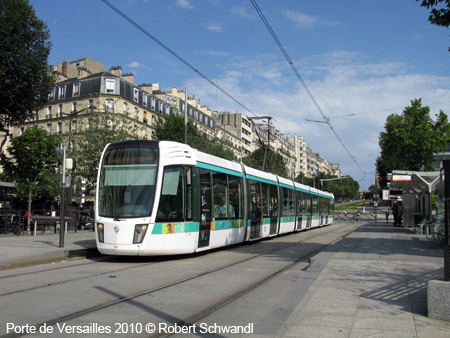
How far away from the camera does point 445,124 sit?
32281 millimetres

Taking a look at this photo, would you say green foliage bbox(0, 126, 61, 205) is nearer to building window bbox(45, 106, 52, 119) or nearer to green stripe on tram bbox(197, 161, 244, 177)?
green stripe on tram bbox(197, 161, 244, 177)

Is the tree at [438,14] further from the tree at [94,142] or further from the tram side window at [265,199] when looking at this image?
the tree at [94,142]

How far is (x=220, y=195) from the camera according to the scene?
14633 mm

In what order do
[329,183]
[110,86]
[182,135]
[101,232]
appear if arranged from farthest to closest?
[329,183] < [110,86] < [182,135] < [101,232]

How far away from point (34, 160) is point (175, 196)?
85.7ft

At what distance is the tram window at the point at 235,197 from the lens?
15.6 metres

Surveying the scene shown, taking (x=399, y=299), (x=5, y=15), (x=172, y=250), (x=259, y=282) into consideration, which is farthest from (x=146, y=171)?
(x=5, y=15)

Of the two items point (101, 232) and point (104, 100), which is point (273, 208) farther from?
point (104, 100)

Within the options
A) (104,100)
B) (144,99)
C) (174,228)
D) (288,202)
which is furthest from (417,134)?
(144,99)

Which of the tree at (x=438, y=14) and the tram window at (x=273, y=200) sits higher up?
the tree at (x=438, y=14)

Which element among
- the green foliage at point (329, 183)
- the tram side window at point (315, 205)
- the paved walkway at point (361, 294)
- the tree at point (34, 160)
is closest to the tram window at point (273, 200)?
the paved walkway at point (361, 294)

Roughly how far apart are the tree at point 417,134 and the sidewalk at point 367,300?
22.7 m

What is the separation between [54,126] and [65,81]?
19.4ft

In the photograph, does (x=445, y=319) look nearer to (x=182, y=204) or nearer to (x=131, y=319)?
(x=131, y=319)
